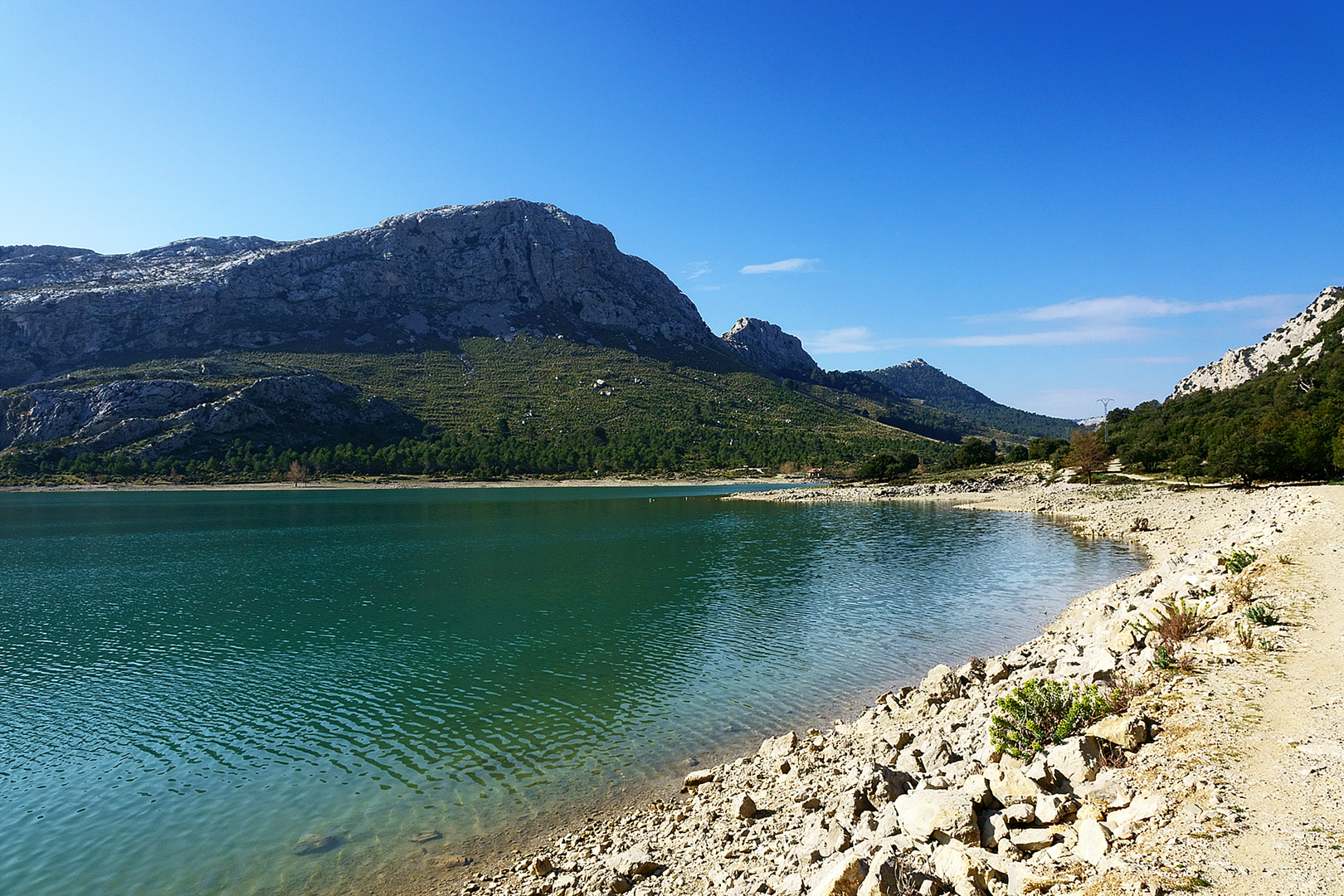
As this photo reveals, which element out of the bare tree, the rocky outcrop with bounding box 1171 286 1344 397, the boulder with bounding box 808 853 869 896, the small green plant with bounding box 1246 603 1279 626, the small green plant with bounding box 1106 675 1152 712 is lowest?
the boulder with bounding box 808 853 869 896

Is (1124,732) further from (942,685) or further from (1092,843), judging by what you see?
(942,685)

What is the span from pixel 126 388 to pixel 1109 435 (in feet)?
694

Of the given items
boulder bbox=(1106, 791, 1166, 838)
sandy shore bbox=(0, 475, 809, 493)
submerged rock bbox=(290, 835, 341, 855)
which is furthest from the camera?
sandy shore bbox=(0, 475, 809, 493)

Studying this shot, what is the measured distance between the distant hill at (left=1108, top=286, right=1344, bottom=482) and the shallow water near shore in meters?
28.7

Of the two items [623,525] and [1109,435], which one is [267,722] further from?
[1109,435]

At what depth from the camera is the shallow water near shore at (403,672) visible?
541 inches

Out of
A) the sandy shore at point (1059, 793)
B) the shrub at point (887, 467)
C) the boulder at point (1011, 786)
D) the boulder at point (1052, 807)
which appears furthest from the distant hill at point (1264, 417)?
the boulder at point (1052, 807)

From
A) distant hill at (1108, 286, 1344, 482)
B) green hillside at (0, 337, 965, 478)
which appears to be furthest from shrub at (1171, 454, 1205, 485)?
green hillside at (0, 337, 965, 478)

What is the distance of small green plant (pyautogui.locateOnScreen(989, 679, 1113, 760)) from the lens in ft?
32.5

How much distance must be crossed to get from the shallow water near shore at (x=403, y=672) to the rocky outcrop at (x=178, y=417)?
116 meters

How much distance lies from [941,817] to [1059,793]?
1.39m

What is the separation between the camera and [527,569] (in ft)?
151

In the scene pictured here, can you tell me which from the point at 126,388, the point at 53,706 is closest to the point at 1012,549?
the point at 53,706

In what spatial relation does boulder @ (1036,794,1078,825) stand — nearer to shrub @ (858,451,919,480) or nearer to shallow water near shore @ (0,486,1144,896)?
shallow water near shore @ (0,486,1144,896)
